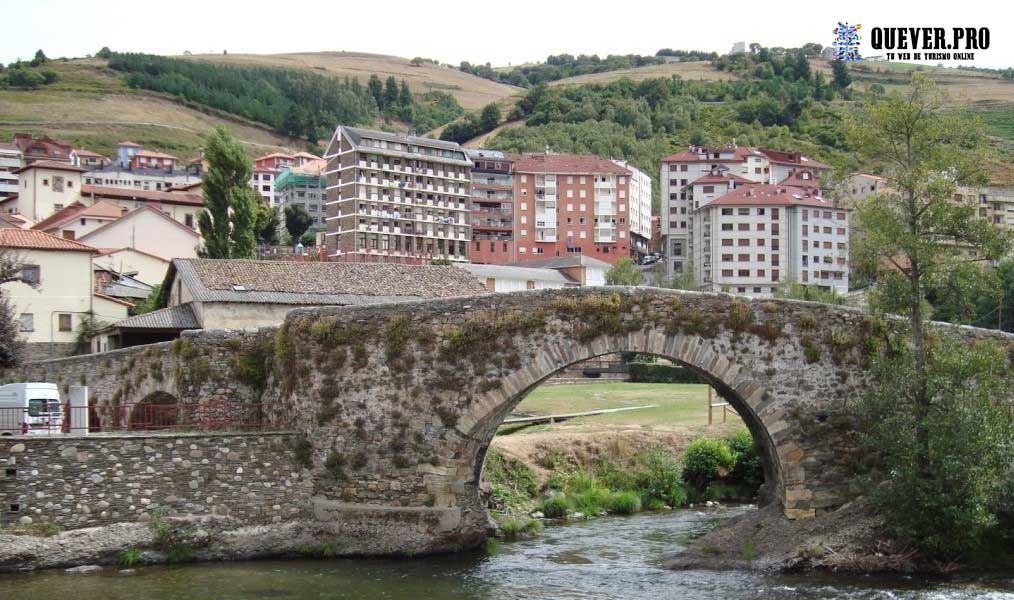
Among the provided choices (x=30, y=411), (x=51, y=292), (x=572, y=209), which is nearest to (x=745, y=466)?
(x=30, y=411)

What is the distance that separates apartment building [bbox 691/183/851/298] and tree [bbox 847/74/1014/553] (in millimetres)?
95308

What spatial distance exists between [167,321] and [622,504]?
20590 millimetres

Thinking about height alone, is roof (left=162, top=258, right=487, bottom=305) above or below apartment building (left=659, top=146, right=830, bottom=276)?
below

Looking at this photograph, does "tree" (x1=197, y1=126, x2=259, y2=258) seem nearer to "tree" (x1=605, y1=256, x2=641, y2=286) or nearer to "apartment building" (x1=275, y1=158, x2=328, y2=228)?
"tree" (x1=605, y1=256, x2=641, y2=286)

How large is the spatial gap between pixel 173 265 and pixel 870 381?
105 ft

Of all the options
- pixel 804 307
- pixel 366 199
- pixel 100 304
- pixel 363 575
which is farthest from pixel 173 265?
pixel 366 199

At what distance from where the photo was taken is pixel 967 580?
23.5m

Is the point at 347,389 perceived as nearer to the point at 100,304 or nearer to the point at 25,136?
the point at 100,304

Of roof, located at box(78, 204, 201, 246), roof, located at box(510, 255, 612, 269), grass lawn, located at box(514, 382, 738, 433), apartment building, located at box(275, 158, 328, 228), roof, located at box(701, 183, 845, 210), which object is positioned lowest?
grass lawn, located at box(514, 382, 738, 433)

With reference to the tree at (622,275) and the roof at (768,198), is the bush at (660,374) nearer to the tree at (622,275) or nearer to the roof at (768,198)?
the tree at (622,275)

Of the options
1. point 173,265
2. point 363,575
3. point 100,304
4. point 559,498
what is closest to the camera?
point 363,575

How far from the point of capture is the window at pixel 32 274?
5208 centimetres

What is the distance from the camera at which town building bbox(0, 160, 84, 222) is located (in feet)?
384

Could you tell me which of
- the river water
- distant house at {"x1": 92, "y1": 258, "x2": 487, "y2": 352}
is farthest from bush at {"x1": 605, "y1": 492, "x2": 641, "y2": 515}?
distant house at {"x1": 92, "y1": 258, "x2": 487, "y2": 352}
